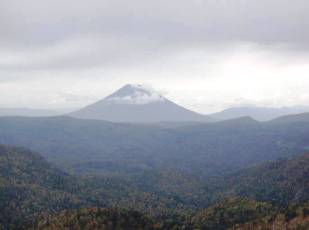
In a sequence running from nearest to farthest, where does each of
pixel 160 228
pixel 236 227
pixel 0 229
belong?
pixel 236 227 < pixel 160 228 < pixel 0 229

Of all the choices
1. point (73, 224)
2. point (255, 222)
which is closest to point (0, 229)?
point (73, 224)

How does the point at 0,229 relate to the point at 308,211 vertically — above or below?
below

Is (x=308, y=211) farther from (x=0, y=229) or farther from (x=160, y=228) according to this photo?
(x=0, y=229)

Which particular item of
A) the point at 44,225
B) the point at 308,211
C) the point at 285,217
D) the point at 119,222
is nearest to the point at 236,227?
the point at 285,217

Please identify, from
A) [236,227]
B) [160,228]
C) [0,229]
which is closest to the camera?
[236,227]

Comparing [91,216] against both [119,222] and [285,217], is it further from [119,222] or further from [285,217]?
[285,217]

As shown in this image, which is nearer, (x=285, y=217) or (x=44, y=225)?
(x=285, y=217)

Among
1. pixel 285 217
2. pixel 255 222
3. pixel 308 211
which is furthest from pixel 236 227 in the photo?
pixel 308 211

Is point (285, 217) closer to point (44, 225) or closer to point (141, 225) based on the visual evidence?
point (141, 225)

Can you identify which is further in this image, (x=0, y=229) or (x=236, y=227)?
(x=0, y=229)
